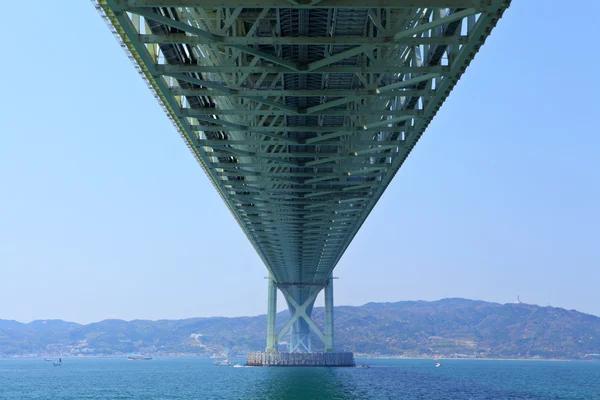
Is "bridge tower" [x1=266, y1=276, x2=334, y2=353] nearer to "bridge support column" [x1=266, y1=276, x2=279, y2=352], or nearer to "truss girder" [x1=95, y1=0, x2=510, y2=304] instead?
"bridge support column" [x1=266, y1=276, x2=279, y2=352]

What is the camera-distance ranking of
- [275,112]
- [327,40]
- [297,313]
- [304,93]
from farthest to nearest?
[297,313] < [275,112] < [304,93] < [327,40]

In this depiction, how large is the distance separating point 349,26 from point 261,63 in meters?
3.95

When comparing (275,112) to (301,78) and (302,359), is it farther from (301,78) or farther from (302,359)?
(302,359)

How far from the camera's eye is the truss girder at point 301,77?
20438 mm

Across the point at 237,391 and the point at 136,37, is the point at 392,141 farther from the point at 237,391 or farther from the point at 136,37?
the point at 237,391

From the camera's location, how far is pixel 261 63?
1078 inches

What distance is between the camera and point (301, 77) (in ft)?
93.0

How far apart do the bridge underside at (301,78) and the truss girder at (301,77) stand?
0.17ft

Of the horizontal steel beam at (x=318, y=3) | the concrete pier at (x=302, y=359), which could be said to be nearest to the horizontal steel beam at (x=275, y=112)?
the horizontal steel beam at (x=318, y=3)

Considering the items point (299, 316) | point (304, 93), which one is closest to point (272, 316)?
point (299, 316)

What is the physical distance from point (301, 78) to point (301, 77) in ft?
0.14

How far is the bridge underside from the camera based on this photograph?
2047 centimetres

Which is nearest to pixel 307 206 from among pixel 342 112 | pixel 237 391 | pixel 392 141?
pixel 392 141

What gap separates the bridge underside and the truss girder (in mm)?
51
